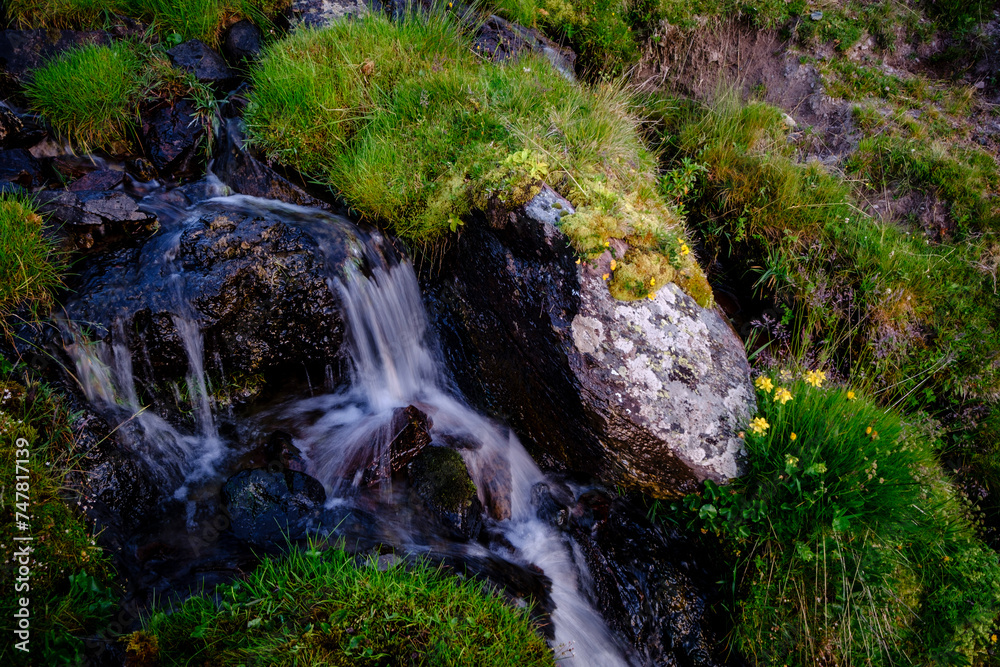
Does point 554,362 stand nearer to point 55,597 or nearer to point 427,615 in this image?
point 427,615

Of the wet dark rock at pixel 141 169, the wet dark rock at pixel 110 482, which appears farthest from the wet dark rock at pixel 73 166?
the wet dark rock at pixel 110 482

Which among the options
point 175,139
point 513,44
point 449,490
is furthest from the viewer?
point 513,44

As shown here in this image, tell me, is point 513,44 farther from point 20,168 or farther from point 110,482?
point 110,482

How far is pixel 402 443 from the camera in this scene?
4348 mm

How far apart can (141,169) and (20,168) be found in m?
0.88

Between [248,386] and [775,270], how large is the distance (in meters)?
4.72

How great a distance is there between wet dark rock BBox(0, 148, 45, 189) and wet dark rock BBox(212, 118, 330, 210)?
54.8 inches

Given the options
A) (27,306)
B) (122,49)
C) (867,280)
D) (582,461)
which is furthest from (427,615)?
(122,49)

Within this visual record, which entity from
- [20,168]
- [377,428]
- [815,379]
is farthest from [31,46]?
[815,379]

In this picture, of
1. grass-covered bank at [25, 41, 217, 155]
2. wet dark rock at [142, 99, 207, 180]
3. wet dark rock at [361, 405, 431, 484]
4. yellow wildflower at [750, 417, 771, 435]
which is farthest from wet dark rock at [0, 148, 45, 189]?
yellow wildflower at [750, 417, 771, 435]

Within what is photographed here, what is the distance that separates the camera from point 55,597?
9.77 ft

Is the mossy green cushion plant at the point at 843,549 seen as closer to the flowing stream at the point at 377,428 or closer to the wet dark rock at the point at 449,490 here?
the flowing stream at the point at 377,428

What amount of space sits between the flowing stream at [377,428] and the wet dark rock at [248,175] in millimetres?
143

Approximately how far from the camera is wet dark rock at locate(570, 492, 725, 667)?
357cm
